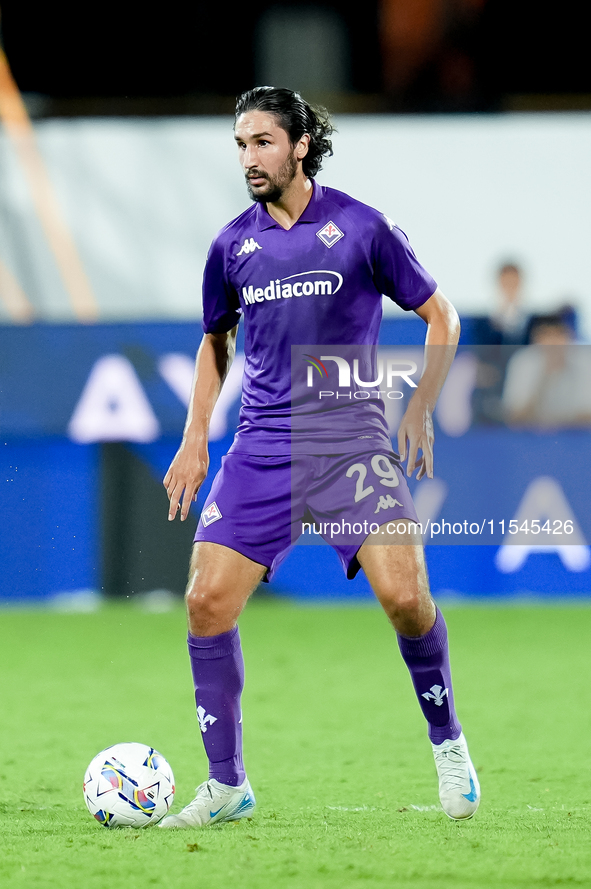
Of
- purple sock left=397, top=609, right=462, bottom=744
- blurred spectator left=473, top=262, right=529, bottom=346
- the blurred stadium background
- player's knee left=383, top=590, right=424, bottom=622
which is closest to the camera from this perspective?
player's knee left=383, top=590, right=424, bottom=622

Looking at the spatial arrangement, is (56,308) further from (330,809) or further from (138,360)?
(330,809)

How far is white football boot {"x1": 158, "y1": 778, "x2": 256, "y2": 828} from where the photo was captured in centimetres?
389

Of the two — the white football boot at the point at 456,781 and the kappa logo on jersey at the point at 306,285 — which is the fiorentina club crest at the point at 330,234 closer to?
the kappa logo on jersey at the point at 306,285

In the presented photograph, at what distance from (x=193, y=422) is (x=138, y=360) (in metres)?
5.21

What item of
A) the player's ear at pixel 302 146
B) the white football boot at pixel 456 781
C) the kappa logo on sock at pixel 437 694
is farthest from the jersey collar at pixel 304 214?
the white football boot at pixel 456 781

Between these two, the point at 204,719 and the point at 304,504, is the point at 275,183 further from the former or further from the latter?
the point at 204,719

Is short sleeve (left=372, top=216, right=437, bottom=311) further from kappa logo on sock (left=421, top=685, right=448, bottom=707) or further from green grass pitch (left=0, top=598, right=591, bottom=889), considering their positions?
green grass pitch (left=0, top=598, right=591, bottom=889)

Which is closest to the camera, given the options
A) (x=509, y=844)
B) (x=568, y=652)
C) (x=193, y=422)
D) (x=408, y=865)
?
(x=408, y=865)

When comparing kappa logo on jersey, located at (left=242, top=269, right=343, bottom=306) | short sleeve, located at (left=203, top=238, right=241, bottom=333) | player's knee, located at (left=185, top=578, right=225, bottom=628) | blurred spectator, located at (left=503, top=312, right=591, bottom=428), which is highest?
kappa logo on jersey, located at (left=242, top=269, right=343, bottom=306)

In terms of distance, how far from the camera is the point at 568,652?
7484mm

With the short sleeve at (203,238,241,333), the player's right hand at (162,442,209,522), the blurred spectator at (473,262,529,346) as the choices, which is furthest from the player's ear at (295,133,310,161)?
the blurred spectator at (473,262,529,346)

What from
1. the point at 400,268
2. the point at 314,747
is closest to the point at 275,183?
the point at 400,268

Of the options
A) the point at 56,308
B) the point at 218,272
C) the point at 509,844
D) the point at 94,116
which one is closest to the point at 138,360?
the point at 56,308

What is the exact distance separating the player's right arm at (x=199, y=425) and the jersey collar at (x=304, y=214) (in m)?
0.38
